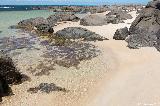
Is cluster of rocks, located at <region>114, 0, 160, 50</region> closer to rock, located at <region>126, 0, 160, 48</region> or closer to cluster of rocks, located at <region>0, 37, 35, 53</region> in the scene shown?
rock, located at <region>126, 0, 160, 48</region>

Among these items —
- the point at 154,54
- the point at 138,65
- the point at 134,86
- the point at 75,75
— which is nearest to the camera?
the point at 134,86

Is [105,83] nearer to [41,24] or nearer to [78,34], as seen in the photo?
[78,34]

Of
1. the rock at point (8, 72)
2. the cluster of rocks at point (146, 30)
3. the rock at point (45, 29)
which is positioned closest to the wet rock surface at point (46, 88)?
the rock at point (8, 72)

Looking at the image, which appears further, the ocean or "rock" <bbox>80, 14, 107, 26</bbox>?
"rock" <bbox>80, 14, 107, 26</bbox>

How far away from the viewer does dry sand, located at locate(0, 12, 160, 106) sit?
1728 centimetres

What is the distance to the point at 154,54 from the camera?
1091 inches

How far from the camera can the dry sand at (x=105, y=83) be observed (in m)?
17.3

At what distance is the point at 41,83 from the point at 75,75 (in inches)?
120

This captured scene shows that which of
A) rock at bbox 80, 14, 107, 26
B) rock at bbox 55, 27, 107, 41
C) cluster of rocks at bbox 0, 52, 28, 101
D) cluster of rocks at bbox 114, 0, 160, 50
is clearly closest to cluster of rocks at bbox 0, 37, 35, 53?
rock at bbox 55, 27, 107, 41

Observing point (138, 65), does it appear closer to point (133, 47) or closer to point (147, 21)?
point (133, 47)

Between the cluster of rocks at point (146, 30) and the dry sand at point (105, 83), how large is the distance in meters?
4.02

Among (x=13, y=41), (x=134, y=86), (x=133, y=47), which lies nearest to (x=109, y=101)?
(x=134, y=86)

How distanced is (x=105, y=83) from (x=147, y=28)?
16.5 meters

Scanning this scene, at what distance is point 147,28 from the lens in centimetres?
3509
